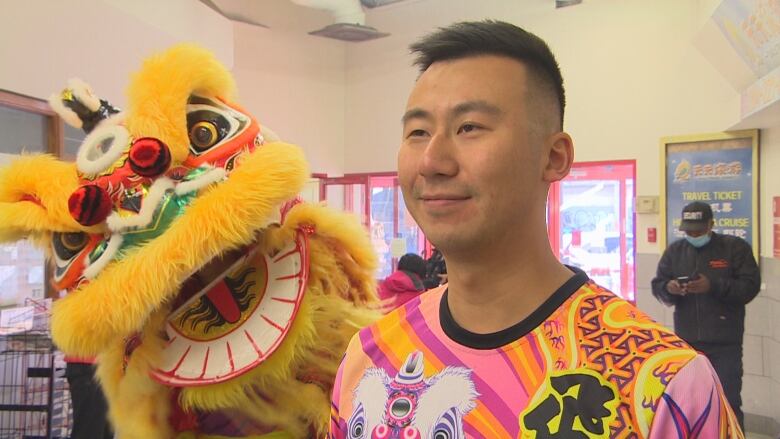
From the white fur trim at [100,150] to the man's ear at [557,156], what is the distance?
97 cm

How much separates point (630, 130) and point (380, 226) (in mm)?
2877

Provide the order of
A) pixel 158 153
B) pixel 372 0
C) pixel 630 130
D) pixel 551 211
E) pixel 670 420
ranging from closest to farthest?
pixel 670 420
pixel 158 153
pixel 630 130
pixel 551 211
pixel 372 0

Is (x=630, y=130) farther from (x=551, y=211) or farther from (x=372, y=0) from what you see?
(x=372, y=0)

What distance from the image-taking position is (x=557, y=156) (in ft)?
2.87

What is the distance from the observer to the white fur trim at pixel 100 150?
4.48 feet

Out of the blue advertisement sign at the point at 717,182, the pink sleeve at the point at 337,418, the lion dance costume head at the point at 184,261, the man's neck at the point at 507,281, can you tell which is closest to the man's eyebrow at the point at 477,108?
the man's neck at the point at 507,281

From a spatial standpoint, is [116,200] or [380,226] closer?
[116,200]

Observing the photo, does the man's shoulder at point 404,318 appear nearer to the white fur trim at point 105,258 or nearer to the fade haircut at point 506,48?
the fade haircut at point 506,48

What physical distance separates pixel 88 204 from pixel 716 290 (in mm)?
3365

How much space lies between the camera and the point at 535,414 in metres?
0.77

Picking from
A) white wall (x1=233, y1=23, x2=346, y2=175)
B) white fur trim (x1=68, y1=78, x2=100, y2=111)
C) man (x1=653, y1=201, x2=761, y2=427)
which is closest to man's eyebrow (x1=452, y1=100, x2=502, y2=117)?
white fur trim (x1=68, y1=78, x2=100, y2=111)

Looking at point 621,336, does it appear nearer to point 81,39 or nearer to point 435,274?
point 81,39

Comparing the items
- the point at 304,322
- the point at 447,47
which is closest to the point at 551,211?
the point at 304,322

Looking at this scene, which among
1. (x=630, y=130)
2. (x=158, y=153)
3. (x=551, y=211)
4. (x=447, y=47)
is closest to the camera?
(x=447, y=47)
